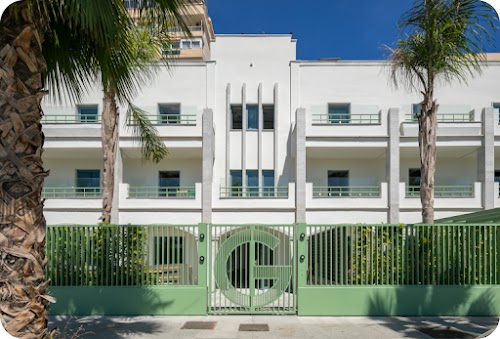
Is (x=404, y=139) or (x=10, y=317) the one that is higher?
(x=404, y=139)

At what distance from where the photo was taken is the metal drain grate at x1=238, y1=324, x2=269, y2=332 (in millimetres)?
8023

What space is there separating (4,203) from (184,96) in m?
14.7

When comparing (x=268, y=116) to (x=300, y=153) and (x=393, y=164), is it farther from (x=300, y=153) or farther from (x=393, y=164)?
(x=393, y=164)

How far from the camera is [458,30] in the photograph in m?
8.60

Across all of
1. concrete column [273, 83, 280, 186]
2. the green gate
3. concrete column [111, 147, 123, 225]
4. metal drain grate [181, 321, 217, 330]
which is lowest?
metal drain grate [181, 321, 217, 330]

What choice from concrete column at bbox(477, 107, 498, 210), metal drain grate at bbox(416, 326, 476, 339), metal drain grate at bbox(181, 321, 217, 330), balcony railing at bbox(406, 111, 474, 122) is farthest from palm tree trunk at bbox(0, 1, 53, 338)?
concrete column at bbox(477, 107, 498, 210)

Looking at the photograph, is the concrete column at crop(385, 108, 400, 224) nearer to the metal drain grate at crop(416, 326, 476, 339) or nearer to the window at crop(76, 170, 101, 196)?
the metal drain grate at crop(416, 326, 476, 339)

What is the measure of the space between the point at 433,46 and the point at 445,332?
710 cm

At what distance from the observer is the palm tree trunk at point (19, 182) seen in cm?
382

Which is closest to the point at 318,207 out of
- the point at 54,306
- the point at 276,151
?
the point at 276,151

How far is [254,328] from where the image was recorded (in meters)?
8.16

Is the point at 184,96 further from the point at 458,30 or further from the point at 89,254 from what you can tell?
the point at 458,30

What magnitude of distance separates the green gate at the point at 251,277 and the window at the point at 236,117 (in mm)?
9247

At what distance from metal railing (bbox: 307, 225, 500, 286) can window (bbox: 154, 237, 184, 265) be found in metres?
3.40
